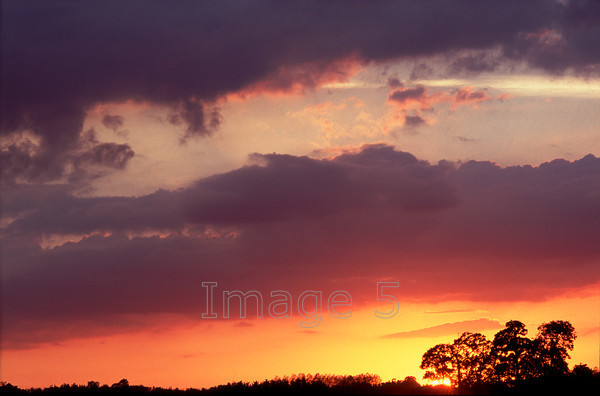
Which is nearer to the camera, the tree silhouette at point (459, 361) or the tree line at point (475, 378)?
the tree line at point (475, 378)

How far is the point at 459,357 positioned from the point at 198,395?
2937 inches

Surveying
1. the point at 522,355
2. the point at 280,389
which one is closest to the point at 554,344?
Result: the point at 522,355

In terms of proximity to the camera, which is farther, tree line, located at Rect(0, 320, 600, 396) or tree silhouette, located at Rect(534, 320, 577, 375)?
tree silhouette, located at Rect(534, 320, 577, 375)

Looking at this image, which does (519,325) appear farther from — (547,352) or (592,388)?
(592,388)

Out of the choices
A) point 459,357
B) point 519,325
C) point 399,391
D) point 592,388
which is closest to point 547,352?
point 519,325

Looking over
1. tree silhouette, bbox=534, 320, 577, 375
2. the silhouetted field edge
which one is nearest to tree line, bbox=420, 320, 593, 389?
tree silhouette, bbox=534, 320, 577, 375

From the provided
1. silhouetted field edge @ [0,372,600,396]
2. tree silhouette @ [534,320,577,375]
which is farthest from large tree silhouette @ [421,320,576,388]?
silhouetted field edge @ [0,372,600,396]

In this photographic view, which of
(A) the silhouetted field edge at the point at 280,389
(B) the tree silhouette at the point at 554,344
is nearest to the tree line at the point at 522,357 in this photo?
(B) the tree silhouette at the point at 554,344

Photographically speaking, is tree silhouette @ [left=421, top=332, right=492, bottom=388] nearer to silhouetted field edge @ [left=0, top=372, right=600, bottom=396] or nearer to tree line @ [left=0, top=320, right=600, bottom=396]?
tree line @ [left=0, top=320, right=600, bottom=396]

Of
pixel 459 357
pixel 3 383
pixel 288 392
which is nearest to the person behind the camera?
pixel 288 392

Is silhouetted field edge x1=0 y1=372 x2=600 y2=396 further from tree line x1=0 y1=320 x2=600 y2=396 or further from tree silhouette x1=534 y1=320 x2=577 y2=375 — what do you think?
tree silhouette x1=534 y1=320 x2=577 y2=375

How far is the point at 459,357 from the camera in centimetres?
12762

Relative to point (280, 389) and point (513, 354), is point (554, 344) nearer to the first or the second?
point (513, 354)

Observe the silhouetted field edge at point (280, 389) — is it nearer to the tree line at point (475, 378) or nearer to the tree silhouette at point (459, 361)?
the tree line at point (475, 378)
